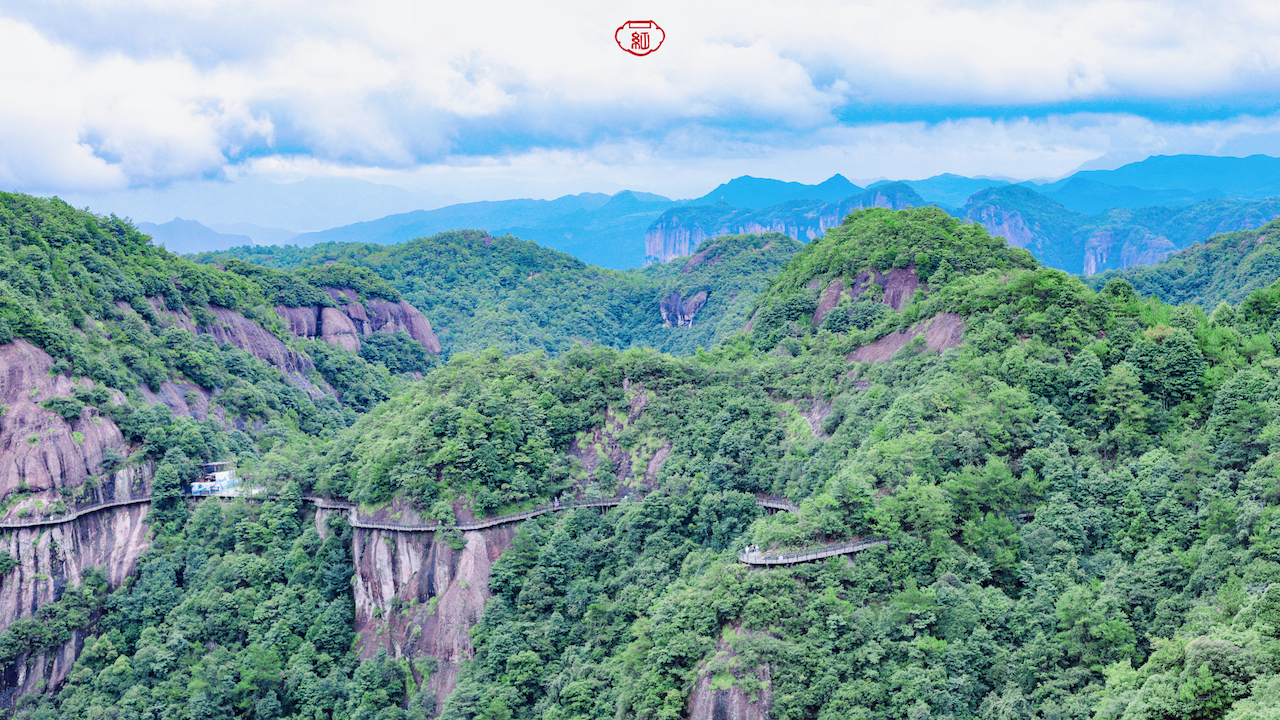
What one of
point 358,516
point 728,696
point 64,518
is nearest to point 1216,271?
point 728,696

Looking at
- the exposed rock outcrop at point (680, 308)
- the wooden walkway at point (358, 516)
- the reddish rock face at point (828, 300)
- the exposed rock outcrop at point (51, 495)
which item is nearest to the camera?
the wooden walkway at point (358, 516)

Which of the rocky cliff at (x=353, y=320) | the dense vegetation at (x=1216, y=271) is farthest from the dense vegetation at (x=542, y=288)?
the dense vegetation at (x=1216, y=271)

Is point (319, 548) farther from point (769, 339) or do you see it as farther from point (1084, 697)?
point (1084, 697)

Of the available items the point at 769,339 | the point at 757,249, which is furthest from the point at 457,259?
the point at 769,339

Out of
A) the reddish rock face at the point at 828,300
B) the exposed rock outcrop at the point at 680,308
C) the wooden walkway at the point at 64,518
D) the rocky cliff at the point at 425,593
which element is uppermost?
the reddish rock face at the point at 828,300

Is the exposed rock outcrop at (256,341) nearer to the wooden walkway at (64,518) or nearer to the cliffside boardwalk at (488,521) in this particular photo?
the wooden walkway at (64,518)

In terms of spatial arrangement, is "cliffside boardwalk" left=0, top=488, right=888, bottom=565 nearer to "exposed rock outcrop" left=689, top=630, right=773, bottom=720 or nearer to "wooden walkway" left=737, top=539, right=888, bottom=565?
"wooden walkway" left=737, top=539, right=888, bottom=565

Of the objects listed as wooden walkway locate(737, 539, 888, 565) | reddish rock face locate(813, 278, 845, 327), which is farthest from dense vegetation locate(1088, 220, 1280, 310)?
wooden walkway locate(737, 539, 888, 565)
